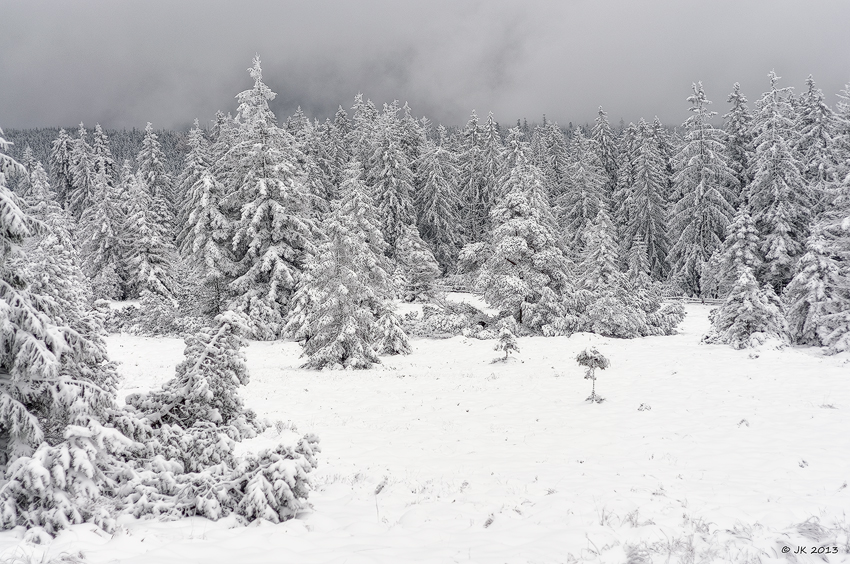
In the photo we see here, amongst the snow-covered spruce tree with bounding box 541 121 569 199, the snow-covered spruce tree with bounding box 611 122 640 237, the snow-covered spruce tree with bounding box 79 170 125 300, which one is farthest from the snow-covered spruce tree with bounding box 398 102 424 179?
the snow-covered spruce tree with bounding box 79 170 125 300

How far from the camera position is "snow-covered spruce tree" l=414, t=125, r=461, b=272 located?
4819 centimetres

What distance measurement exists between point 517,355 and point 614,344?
194 inches

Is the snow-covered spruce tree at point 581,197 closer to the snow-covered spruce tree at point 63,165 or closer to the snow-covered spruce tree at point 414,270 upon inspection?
the snow-covered spruce tree at point 414,270

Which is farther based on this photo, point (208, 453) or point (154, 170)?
point (154, 170)

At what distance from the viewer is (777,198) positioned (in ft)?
98.7

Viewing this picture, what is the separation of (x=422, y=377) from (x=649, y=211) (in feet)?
119

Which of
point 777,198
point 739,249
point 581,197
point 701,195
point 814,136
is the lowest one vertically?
point 739,249

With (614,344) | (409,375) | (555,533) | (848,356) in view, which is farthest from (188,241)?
(848,356)

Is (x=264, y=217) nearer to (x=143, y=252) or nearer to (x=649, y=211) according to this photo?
(x=143, y=252)

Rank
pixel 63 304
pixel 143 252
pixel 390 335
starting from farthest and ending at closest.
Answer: pixel 143 252 < pixel 390 335 < pixel 63 304

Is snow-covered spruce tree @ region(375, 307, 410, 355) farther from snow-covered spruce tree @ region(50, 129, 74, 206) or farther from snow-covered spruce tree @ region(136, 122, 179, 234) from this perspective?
snow-covered spruce tree @ region(50, 129, 74, 206)

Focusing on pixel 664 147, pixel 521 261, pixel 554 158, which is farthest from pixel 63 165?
pixel 664 147

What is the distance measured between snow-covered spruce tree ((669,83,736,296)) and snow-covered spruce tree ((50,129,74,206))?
60964 mm

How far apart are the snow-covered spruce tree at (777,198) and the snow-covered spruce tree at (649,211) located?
1199 centimetres
